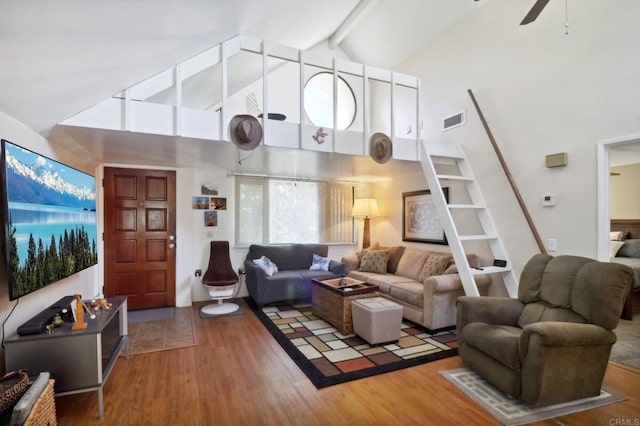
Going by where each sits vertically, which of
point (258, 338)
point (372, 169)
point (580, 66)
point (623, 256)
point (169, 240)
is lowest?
point (258, 338)

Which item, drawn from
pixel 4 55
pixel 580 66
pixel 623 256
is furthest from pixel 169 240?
pixel 623 256

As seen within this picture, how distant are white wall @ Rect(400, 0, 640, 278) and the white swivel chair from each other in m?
3.47

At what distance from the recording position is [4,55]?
4.94 ft

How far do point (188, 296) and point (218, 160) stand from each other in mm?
2028

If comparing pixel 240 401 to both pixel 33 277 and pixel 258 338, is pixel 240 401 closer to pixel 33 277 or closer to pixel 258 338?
pixel 258 338

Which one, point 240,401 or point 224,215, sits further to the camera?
point 224,215

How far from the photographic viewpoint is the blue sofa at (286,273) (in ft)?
14.1

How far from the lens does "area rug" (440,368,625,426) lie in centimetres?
197

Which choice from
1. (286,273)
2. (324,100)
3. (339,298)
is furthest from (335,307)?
(324,100)

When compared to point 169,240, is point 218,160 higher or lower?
higher

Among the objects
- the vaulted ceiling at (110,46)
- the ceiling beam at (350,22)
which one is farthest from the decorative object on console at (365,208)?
the ceiling beam at (350,22)

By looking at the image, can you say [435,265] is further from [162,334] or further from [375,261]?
[162,334]

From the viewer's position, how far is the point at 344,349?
117 inches

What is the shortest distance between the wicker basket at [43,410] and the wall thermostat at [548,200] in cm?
409
